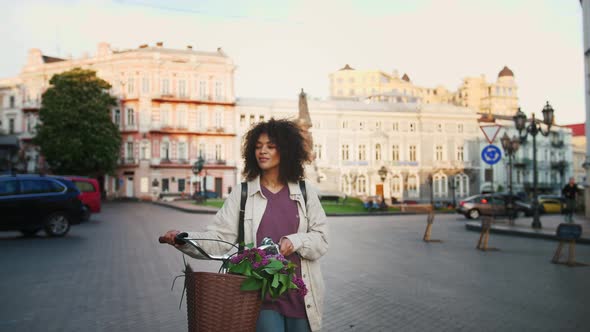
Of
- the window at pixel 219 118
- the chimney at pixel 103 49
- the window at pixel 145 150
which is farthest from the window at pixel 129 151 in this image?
the chimney at pixel 103 49

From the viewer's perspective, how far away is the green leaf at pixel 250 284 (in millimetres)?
2807

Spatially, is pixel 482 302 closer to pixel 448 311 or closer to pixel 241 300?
pixel 448 311

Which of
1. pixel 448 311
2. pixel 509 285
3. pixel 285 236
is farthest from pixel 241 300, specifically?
pixel 509 285

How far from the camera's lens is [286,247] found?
10.5ft

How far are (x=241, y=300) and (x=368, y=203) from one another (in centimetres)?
3333

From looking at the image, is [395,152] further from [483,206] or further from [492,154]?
[492,154]

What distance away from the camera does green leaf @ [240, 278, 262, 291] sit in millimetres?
2807

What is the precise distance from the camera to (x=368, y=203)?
35719mm

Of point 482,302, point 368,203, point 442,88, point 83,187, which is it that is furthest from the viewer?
point 442,88

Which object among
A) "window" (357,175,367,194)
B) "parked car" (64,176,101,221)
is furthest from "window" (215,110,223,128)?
"parked car" (64,176,101,221)

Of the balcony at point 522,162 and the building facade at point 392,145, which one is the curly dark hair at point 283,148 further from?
the balcony at point 522,162

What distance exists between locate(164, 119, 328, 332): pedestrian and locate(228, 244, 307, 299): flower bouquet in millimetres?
222

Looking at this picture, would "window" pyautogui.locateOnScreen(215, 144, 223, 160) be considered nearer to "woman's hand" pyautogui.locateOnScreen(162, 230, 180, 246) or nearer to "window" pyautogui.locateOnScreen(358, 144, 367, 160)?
"window" pyautogui.locateOnScreen(358, 144, 367, 160)

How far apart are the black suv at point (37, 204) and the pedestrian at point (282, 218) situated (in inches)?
549
